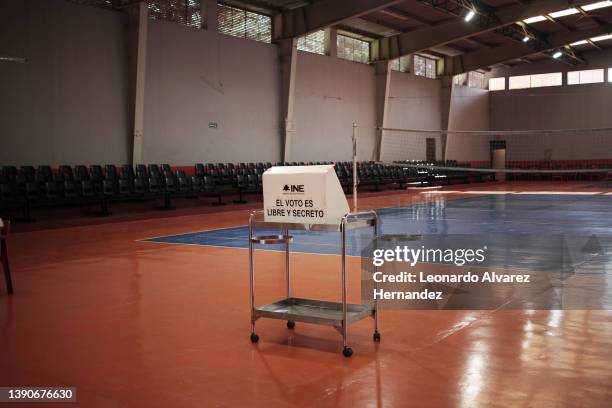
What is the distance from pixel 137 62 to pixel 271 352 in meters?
14.5

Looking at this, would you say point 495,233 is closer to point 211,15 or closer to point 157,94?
point 157,94

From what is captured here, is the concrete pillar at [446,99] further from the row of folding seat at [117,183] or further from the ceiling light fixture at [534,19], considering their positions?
the row of folding seat at [117,183]

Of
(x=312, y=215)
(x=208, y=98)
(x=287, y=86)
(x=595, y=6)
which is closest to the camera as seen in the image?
(x=312, y=215)

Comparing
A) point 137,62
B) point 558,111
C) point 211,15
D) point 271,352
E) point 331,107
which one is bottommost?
point 271,352

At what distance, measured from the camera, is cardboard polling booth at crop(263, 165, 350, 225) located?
13.5 ft

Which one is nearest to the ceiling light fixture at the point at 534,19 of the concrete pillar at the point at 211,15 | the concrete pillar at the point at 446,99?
the concrete pillar at the point at 446,99

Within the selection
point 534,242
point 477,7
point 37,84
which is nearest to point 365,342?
point 534,242

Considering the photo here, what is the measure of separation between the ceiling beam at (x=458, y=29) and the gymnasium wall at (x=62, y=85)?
42.5 ft

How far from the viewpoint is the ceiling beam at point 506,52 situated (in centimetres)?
2842

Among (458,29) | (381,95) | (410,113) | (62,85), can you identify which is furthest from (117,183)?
(410,113)

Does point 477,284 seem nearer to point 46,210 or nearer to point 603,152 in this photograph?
point 46,210

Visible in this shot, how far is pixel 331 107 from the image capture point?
25438 mm

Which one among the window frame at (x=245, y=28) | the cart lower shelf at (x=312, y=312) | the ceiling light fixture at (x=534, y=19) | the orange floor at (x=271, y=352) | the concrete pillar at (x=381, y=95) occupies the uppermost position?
the ceiling light fixture at (x=534, y=19)

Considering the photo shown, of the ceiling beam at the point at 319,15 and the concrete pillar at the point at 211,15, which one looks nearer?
the concrete pillar at the point at 211,15
